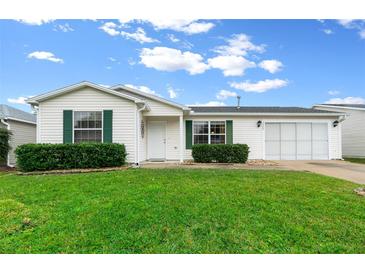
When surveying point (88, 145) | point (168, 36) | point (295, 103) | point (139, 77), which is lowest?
point (88, 145)

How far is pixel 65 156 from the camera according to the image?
912 centimetres

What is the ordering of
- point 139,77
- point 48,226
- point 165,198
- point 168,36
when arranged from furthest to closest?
1. point 139,77
2. point 168,36
3. point 165,198
4. point 48,226

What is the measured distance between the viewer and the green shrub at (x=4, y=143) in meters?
11.0

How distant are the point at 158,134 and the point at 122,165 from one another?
377 cm

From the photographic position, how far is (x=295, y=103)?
60.6 ft

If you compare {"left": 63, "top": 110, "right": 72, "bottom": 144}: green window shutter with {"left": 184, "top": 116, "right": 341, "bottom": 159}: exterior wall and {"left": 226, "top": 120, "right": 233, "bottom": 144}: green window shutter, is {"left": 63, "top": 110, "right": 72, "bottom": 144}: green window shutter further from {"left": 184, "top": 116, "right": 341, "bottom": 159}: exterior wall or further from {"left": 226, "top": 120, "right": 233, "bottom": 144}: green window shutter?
{"left": 226, "top": 120, "right": 233, "bottom": 144}: green window shutter

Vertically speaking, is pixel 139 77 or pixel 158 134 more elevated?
pixel 139 77

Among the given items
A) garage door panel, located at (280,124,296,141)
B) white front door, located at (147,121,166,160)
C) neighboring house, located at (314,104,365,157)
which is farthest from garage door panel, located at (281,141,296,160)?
white front door, located at (147,121,166,160)

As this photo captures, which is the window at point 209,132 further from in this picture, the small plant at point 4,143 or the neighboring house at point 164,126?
the small plant at point 4,143

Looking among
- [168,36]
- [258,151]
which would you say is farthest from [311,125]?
[168,36]

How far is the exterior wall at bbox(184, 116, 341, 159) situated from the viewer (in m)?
13.8

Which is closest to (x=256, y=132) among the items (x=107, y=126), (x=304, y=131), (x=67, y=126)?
(x=304, y=131)

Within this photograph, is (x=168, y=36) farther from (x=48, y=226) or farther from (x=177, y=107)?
(x=48, y=226)

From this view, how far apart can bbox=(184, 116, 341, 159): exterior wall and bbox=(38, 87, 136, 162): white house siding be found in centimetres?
426
